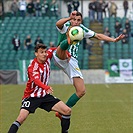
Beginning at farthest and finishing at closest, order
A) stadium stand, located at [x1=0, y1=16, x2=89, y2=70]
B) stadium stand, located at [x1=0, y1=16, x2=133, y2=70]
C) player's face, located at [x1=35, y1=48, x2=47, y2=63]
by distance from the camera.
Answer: stadium stand, located at [x1=0, y1=16, x2=89, y2=70], stadium stand, located at [x1=0, y1=16, x2=133, y2=70], player's face, located at [x1=35, y1=48, x2=47, y2=63]

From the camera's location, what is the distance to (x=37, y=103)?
27.2 feet

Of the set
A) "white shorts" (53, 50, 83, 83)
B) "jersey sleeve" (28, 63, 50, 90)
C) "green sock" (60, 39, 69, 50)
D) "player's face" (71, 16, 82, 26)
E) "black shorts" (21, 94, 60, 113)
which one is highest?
"player's face" (71, 16, 82, 26)

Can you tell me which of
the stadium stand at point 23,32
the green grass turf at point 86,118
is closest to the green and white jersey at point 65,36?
the green grass turf at point 86,118

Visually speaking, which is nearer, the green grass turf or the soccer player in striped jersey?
the soccer player in striped jersey

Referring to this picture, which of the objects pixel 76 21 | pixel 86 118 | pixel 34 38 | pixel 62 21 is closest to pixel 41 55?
pixel 62 21

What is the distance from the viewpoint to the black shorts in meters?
8.20

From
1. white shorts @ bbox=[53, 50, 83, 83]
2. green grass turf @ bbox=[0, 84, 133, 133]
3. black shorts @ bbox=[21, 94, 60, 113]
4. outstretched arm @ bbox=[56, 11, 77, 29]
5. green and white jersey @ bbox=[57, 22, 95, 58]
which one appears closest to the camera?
black shorts @ bbox=[21, 94, 60, 113]

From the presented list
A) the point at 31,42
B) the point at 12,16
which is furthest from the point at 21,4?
the point at 31,42

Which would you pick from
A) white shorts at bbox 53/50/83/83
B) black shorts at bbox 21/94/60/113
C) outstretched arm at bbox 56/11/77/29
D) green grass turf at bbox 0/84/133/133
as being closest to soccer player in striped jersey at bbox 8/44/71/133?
black shorts at bbox 21/94/60/113

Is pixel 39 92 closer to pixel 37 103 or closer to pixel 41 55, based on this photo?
pixel 37 103

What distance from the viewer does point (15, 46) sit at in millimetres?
32719

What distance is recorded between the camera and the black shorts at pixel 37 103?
820 centimetres

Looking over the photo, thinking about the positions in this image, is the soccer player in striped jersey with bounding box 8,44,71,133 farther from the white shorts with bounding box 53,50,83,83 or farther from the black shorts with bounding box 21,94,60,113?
the white shorts with bounding box 53,50,83,83

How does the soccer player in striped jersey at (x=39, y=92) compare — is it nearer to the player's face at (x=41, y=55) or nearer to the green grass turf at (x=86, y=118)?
the player's face at (x=41, y=55)
